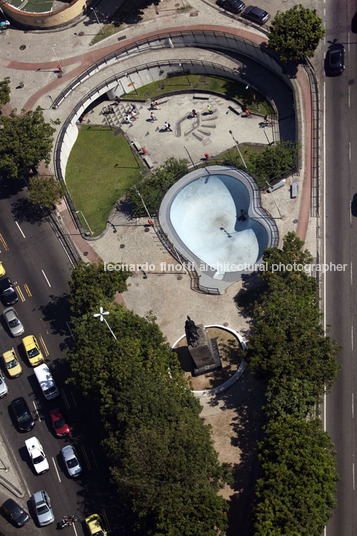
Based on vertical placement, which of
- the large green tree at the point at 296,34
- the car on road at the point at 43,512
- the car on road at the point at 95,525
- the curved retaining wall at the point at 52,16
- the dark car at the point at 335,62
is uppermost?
the curved retaining wall at the point at 52,16

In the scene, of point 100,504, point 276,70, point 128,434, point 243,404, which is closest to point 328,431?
point 243,404

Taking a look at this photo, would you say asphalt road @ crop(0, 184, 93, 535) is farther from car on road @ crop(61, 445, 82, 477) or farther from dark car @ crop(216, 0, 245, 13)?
dark car @ crop(216, 0, 245, 13)

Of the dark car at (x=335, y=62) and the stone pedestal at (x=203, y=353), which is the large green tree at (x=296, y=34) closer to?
the dark car at (x=335, y=62)

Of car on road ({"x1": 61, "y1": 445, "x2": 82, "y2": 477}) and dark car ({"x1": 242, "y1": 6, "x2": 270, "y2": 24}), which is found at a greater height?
dark car ({"x1": 242, "y1": 6, "x2": 270, "y2": 24})

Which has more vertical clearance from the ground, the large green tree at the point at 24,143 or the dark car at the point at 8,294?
the large green tree at the point at 24,143

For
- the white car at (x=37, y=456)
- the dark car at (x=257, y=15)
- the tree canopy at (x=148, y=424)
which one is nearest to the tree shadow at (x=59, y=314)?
the tree canopy at (x=148, y=424)

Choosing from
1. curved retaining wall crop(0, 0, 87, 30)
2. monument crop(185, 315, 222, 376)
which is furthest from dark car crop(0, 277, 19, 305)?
curved retaining wall crop(0, 0, 87, 30)

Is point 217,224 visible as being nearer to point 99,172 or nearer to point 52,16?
point 99,172
